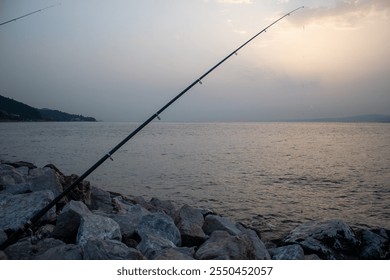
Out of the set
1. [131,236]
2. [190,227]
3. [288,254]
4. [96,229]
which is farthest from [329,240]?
[96,229]

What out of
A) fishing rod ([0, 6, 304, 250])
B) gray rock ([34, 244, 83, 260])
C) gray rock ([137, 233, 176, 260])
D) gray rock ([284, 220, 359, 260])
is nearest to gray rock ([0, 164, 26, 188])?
fishing rod ([0, 6, 304, 250])

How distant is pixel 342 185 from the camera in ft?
38.3

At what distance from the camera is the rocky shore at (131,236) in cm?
316

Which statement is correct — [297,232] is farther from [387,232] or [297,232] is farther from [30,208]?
[30,208]

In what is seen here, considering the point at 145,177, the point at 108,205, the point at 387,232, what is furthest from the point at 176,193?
the point at 387,232

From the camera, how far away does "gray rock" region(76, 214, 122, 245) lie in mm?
3453

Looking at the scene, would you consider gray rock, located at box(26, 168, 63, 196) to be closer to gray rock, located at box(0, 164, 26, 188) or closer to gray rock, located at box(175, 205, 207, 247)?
gray rock, located at box(0, 164, 26, 188)

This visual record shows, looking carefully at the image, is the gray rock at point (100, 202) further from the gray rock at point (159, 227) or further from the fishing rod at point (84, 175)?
the fishing rod at point (84, 175)

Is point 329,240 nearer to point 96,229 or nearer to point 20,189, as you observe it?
point 96,229

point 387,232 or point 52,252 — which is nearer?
point 52,252

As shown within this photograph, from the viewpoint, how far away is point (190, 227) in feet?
15.6

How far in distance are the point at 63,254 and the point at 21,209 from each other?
1.54m

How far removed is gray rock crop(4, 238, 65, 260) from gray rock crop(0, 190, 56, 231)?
0.51 meters
